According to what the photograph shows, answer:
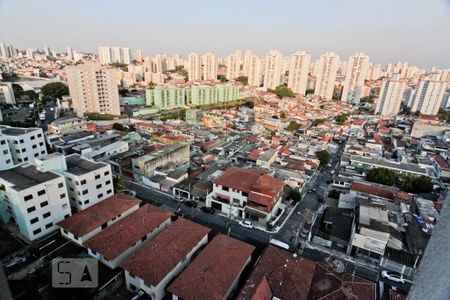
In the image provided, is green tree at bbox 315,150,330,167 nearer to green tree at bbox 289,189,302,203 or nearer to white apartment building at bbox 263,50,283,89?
green tree at bbox 289,189,302,203

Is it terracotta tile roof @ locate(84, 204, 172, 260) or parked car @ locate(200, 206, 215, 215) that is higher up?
terracotta tile roof @ locate(84, 204, 172, 260)

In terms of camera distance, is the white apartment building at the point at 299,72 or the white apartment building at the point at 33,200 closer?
the white apartment building at the point at 33,200

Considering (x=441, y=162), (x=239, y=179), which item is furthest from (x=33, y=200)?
(x=441, y=162)

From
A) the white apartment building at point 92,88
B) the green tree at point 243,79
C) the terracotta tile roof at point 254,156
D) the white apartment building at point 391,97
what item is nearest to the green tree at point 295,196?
the terracotta tile roof at point 254,156

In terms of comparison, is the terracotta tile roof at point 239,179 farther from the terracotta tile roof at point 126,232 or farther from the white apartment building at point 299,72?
the white apartment building at point 299,72

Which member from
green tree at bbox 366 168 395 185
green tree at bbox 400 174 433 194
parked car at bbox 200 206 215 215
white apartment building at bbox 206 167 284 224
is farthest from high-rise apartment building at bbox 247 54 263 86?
parked car at bbox 200 206 215 215

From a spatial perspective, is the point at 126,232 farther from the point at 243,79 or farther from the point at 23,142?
the point at 243,79

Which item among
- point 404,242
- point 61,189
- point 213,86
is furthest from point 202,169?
point 213,86
